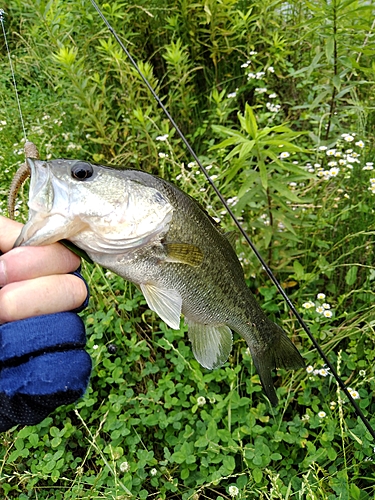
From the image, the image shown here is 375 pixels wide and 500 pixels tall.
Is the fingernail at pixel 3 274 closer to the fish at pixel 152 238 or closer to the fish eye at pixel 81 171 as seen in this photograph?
the fish at pixel 152 238

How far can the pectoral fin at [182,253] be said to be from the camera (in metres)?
1.17

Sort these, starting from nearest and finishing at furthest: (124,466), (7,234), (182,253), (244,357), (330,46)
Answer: (7,234) < (182,253) < (124,466) < (244,357) < (330,46)

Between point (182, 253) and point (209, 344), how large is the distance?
1.37 feet

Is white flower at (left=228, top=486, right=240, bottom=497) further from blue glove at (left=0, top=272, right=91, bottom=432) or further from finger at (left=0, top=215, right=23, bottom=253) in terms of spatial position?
finger at (left=0, top=215, right=23, bottom=253)

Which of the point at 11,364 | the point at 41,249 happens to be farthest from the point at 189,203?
the point at 11,364

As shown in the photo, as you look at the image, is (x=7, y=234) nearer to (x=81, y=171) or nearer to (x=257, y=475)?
(x=81, y=171)

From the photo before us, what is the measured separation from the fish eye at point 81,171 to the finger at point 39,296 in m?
0.23

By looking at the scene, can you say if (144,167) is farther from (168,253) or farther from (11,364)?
(11,364)

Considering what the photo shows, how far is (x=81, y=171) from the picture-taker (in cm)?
107

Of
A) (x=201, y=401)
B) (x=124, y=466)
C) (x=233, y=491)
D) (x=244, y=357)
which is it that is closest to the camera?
(x=233, y=491)

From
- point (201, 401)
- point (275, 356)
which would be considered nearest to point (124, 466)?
point (201, 401)

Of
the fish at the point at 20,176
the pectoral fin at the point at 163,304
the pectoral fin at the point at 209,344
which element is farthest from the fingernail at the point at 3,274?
the pectoral fin at the point at 209,344

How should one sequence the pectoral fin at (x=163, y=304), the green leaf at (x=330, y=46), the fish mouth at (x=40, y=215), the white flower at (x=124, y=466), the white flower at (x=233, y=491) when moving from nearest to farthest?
the fish mouth at (x=40, y=215) < the pectoral fin at (x=163, y=304) < the white flower at (x=233, y=491) < the white flower at (x=124, y=466) < the green leaf at (x=330, y=46)

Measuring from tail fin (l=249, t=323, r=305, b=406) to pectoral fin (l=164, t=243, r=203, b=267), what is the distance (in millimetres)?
512
